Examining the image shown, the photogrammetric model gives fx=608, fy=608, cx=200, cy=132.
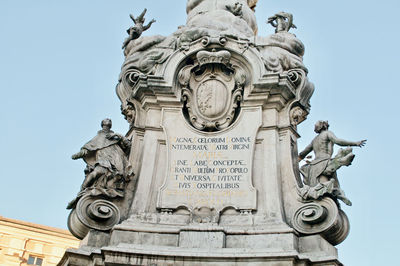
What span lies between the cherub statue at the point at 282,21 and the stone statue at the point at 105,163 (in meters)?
4.58

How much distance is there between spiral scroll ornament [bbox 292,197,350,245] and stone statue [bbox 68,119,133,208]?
3.32 meters

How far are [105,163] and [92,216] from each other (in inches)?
41.7

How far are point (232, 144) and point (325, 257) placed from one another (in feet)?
9.85

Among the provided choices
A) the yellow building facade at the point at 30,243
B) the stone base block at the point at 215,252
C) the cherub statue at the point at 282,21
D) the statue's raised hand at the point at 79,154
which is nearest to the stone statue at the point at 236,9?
the cherub statue at the point at 282,21

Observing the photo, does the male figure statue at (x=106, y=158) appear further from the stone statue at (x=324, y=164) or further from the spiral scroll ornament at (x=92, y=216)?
the stone statue at (x=324, y=164)

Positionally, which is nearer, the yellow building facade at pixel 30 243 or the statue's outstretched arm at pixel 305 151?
the statue's outstretched arm at pixel 305 151

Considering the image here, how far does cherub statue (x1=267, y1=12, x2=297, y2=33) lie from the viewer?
14.0 metres

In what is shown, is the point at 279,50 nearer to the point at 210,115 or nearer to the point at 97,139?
the point at 210,115

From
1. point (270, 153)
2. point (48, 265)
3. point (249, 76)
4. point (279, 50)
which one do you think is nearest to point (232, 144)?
point (270, 153)

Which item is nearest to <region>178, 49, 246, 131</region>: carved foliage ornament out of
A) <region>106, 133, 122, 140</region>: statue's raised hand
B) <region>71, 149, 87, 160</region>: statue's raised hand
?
<region>106, 133, 122, 140</region>: statue's raised hand

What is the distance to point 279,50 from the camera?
42.2 feet

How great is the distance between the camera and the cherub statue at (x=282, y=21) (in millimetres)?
14039

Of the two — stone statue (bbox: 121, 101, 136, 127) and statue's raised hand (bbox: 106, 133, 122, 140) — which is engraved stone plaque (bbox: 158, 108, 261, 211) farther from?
statue's raised hand (bbox: 106, 133, 122, 140)

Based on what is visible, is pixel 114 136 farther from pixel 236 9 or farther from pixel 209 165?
pixel 236 9
